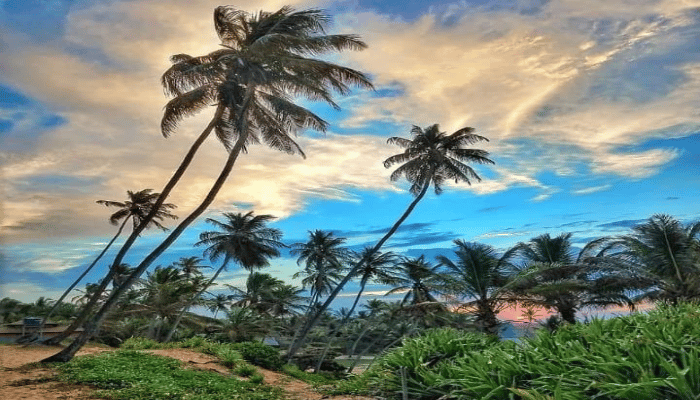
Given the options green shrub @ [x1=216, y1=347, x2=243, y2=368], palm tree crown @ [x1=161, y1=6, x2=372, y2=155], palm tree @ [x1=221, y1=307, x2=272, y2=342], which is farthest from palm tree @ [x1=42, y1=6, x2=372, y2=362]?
palm tree @ [x1=221, y1=307, x2=272, y2=342]

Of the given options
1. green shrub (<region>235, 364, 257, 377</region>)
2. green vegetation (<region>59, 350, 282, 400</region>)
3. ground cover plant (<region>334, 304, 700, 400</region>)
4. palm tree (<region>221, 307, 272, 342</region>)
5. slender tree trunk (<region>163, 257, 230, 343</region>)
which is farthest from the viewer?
palm tree (<region>221, 307, 272, 342</region>)

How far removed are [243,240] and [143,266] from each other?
21968 mm

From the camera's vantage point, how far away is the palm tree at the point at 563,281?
968 inches

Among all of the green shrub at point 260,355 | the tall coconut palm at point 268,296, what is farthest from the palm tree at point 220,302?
the green shrub at point 260,355

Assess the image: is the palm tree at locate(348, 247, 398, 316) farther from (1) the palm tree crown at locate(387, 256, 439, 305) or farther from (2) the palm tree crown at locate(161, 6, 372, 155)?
(2) the palm tree crown at locate(161, 6, 372, 155)

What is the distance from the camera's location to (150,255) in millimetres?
16328

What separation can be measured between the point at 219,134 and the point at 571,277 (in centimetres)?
2072

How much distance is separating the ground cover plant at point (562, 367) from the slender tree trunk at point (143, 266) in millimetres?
11116

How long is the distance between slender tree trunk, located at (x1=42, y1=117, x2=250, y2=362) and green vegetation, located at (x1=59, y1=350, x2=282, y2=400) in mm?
518

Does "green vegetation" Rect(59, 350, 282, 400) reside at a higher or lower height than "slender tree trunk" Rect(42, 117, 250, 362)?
lower

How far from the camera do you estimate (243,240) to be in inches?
1491

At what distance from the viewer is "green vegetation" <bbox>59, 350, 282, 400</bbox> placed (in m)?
10.9

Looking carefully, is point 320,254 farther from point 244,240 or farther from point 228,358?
point 228,358

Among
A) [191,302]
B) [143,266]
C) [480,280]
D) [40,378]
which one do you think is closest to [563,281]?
[480,280]
